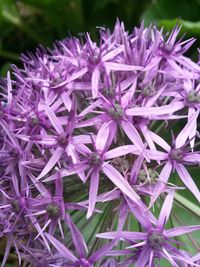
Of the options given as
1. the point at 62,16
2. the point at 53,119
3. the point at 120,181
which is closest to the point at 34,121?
the point at 53,119

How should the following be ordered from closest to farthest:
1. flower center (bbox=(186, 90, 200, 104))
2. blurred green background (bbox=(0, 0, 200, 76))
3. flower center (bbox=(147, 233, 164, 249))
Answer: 1. flower center (bbox=(147, 233, 164, 249))
2. flower center (bbox=(186, 90, 200, 104))
3. blurred green background (bbox=(0, 0, 200, 76))

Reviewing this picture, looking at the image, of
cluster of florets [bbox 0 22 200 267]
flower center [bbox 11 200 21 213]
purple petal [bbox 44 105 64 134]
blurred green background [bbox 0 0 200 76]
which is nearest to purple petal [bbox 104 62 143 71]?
cluster of florets [bbox 0 22 200 267]

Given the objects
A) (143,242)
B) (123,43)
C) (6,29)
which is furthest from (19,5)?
(143,242)

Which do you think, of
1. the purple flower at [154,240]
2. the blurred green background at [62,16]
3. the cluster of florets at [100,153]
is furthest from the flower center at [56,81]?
the blurred green background at [62,16]

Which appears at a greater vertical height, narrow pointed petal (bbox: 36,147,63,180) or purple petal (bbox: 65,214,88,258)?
narrow pointed petal (bbox: 36,147,63,180)

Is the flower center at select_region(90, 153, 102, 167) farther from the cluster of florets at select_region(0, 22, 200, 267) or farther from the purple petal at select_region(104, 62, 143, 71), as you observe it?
the purple petal at select_region(104, 62, 143, 71)

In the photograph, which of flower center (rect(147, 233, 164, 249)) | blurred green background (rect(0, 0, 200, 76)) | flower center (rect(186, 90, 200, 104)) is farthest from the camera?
blurred green background (rect(0, 0, 200, 76))

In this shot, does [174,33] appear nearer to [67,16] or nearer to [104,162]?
[104,162]
